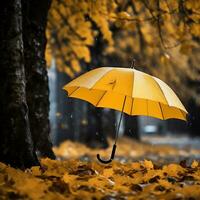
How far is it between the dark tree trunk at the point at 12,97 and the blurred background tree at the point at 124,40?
10.1 feet

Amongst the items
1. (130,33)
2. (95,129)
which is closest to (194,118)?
(130,33)

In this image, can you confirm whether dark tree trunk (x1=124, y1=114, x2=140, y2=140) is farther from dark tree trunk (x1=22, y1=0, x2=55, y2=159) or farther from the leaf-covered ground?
the leaf-covered ground

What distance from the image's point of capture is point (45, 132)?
7219 millimetres

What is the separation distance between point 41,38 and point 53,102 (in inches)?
500

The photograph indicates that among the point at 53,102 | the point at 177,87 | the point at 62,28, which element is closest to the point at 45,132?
the point at 62,28

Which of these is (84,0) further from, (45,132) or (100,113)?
(100,113)

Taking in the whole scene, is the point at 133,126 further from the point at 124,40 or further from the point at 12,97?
the point at 12,97

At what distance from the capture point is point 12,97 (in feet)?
17.7

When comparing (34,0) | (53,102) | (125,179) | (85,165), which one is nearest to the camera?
(125,179)

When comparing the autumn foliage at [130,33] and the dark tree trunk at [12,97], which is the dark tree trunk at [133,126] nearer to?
the autumn foliage at [130,33]

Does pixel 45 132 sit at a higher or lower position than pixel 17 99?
lower

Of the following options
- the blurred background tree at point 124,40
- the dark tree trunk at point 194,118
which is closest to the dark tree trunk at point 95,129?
the blurred background tree at point 124,40

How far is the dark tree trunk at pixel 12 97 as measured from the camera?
537cm

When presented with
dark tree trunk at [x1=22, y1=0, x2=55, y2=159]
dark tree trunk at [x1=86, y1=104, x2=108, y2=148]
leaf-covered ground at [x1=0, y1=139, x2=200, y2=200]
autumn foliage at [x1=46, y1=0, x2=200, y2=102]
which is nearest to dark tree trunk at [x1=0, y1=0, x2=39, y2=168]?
leaf-covered ground at [x1=0, y1=139, x2=200, y2=200]
